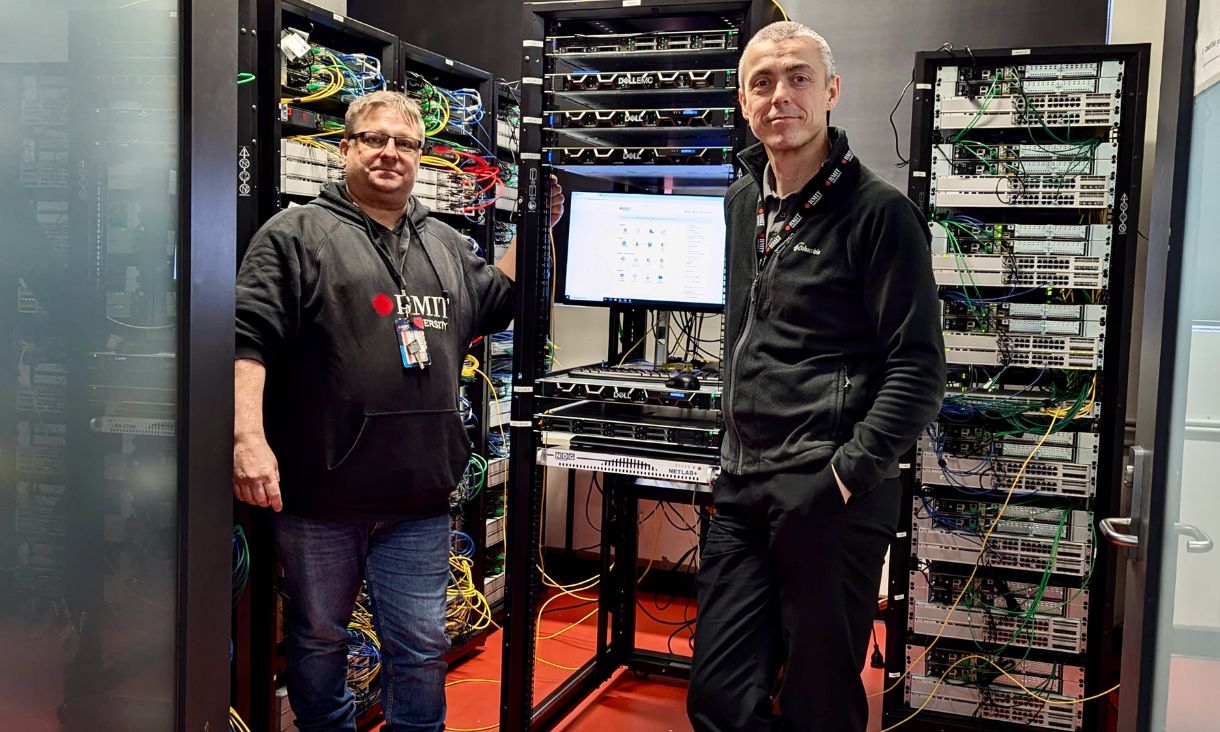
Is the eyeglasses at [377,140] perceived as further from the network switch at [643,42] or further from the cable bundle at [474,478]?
the cable bundle at [474,478]

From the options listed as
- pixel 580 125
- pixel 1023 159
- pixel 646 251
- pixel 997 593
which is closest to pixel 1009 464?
pixel 997 593

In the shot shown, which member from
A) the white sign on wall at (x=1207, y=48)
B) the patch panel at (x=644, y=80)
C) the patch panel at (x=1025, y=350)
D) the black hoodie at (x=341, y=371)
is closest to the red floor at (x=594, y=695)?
the black hoodie at (x=341, y=371)

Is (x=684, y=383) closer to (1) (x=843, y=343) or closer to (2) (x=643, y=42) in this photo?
(1) (x=843, y=343)

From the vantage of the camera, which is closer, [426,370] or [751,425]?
[751,425]

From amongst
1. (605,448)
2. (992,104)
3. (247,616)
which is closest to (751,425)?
(605,448)

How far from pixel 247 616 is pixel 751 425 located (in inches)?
59.3

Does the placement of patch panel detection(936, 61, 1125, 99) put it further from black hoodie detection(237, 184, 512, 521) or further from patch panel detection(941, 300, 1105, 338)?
black hoodie detection(237, 184, 512, 521)

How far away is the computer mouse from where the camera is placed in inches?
108

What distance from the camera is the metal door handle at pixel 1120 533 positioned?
1.41 meters

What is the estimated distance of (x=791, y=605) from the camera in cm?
204

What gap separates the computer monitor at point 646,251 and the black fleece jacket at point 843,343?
29.6 inches

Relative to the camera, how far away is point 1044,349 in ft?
10.6

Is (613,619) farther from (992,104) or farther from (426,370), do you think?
(992,104)

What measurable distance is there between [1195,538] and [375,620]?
6.11ft
